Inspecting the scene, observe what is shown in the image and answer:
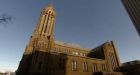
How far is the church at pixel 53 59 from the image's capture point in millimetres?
37844

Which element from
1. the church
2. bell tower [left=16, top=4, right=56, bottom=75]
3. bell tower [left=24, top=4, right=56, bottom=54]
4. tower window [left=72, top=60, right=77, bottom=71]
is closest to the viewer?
bell tower [left=16, top=4, right=56, bottom=75]

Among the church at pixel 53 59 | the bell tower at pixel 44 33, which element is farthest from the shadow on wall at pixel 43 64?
the bell tower at pixel 44 33

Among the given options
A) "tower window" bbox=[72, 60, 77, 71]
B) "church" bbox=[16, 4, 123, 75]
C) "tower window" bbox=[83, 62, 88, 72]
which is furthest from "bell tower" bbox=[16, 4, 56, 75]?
"tower window" bbox=[83, 62, 88, 72]

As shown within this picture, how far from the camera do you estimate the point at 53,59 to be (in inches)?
1564

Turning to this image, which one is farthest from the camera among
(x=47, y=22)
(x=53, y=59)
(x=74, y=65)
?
(x=47, y=22)

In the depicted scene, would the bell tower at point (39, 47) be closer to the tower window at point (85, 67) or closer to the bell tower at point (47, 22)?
the bell tower at point (47, 22)

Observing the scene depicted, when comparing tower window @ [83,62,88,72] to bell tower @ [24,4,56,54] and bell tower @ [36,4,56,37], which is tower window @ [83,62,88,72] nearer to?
bell tower @ [24,4,56,54]

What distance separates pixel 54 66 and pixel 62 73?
289 cm

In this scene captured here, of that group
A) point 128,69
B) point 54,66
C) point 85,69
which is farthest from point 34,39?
point 128,69

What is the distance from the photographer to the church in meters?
37.8

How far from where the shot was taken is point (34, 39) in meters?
43.6

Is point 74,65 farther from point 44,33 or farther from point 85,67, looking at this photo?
point 44,33

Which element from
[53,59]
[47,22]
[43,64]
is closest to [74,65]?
[53,59]

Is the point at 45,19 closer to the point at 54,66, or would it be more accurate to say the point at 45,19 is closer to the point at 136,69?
the point at 54,66
